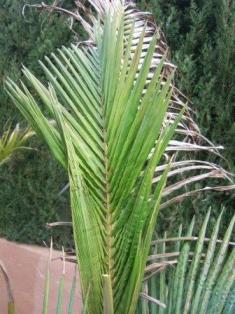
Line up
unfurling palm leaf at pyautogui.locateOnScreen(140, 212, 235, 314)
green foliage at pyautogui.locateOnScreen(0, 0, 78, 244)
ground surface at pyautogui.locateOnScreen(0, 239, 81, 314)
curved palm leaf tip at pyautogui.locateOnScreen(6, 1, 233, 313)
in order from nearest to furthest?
curved palm leaf tip at pyautogui.locateOnScreen(6, 1, 233, 313) < unfurling palm leaf at pyautogui.locateOnScreen(140, 212, 235, 314) < green foliage at pyautogui.locateOnScreen(0, 0, 78, 244) < ground surface at pyautogui.locateOnScreen(0, 239, 81, 314)

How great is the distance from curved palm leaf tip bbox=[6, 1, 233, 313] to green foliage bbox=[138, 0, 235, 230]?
984 mm

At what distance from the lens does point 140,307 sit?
2.04m

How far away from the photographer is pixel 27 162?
391 cm

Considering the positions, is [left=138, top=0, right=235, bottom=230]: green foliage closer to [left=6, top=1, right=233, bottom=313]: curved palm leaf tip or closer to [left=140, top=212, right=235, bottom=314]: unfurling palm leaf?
[left=140, top=212, right=235, bottom=314]: unfurling palm leaf

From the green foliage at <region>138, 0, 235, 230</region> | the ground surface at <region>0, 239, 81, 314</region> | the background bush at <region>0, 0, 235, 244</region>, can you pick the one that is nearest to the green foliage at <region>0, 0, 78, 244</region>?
the background bush at <region>0, 0, 235, 244</region>

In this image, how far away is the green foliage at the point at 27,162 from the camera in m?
3.66

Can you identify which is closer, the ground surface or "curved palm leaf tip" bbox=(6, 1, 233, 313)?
"curved palm leaf tip" bbox=(6, 1, 233, 313)

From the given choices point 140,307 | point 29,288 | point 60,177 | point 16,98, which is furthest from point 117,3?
point 29,288

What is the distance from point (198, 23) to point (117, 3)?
24.6 inches

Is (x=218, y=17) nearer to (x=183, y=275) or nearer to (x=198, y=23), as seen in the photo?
(x=198, y=23)

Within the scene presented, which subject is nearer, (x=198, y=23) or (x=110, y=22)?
(x=110, y=22)

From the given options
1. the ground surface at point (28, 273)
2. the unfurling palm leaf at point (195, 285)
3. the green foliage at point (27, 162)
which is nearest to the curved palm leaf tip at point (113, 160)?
the unfurling palm leaf at point (195, 285)

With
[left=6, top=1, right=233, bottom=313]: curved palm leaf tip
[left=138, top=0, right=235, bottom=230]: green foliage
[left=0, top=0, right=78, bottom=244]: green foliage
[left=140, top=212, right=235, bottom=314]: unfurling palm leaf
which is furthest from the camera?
[left=0, top=0, right=78, bottom=244]: green foliage

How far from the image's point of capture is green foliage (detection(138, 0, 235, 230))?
2.84 m
